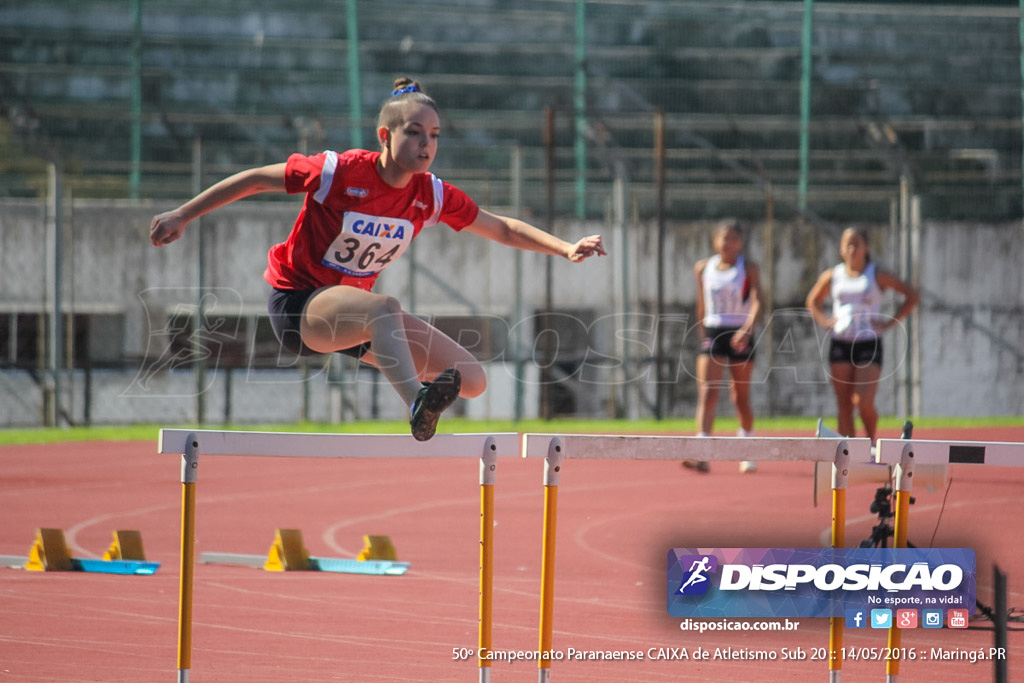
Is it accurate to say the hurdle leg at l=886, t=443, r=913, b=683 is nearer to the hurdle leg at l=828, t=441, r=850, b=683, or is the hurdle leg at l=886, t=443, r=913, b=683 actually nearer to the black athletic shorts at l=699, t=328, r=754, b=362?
Result: the hurdle leg at l=828, t=441, r=850, b=683

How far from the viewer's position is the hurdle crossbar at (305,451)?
429cm

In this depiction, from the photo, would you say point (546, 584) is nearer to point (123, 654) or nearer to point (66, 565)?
point (123, 654)

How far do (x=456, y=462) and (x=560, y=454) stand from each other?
8657mm

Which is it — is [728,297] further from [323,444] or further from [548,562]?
[323,444]

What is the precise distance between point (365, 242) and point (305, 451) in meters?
1.05

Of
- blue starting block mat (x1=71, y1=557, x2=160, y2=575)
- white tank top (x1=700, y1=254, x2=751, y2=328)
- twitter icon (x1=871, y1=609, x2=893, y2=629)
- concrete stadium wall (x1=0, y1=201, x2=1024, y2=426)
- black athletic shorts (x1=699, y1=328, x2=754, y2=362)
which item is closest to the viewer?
twitter icon (x1=871, y1=609, x2=893, y2=629)

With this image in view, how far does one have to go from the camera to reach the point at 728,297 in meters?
11.0

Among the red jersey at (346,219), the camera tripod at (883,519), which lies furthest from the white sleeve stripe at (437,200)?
the camera tripod at (883,519)

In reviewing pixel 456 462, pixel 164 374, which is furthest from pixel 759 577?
pixel 164 374

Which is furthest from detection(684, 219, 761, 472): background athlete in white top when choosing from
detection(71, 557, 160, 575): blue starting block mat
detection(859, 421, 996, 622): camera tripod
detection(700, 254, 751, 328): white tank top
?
detection(859, 421, 996, 622): camera tripod

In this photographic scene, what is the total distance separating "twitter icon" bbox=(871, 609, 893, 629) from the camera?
450 centimetres

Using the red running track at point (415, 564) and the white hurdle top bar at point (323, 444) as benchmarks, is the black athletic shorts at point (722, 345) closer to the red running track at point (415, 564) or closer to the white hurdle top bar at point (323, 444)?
the red running track at point (415, 564)

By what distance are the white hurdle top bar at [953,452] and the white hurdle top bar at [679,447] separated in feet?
0.51

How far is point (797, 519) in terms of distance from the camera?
9.09 meters
